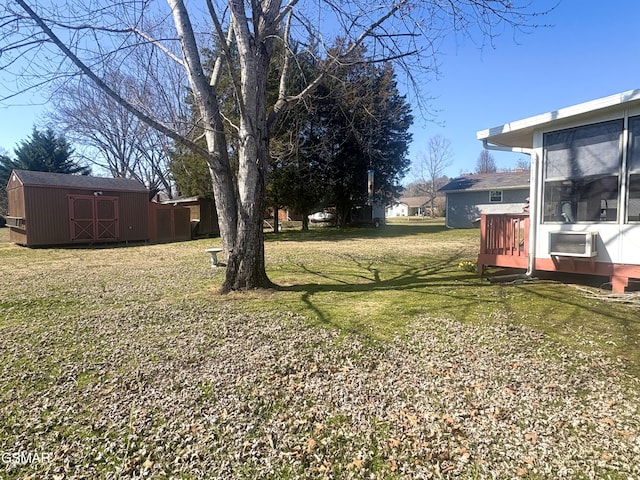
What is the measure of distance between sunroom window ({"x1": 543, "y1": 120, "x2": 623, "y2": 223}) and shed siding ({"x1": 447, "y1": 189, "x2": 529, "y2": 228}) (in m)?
17.2

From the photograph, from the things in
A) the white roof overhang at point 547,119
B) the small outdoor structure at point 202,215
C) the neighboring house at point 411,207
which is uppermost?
the neighboring house at point 411,207

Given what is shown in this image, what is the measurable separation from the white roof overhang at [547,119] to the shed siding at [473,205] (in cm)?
1642

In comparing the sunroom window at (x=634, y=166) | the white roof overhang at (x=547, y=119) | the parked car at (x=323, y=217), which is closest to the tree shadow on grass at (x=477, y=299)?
the sunroom window at (x=634, y=166)

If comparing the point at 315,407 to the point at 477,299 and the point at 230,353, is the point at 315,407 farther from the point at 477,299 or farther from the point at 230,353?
the point at 477,299

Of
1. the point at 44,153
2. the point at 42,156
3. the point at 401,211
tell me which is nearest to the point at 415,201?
the point at 401,211

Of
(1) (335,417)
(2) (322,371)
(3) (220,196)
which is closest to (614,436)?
(1) (335,417)

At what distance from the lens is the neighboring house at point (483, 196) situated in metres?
22.3

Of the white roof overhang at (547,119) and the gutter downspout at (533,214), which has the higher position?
the white roof overhang at (547,119)

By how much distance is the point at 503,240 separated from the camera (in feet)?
21.8

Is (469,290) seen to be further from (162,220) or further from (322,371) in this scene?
(162,220)

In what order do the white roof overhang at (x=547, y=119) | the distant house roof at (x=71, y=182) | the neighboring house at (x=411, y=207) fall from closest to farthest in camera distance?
1. the white roof overhang at (x=547, y=119)
2. the distant house roof at (x=71, y=182)
3. the neighboring house at (x=411, y=207)

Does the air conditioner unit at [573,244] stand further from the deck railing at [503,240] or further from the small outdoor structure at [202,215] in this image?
the small outdoor structure at [202,215]

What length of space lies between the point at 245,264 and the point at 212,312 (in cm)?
112

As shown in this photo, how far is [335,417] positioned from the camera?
7.50 feet
